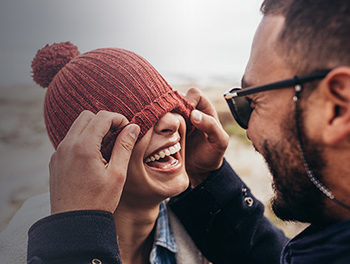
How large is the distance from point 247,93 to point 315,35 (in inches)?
18.5

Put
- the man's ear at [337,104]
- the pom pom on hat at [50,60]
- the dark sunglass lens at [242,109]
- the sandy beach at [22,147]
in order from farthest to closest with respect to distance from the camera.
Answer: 1. the sandy beach at [22,147]
2. the pom pom on hat at [50,60]
3. the dark sunglass lens at [242,109]
4. the man's ear at [337,104]

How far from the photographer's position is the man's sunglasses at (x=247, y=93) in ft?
4.90

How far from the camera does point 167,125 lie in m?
2.06

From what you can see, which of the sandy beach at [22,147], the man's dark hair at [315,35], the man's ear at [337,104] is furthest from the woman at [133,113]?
the sandy beach at [22,147]

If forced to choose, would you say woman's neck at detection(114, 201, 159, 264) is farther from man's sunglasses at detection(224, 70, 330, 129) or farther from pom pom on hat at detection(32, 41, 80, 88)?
pom pom on hat at detection(32, 41, 80, 88)

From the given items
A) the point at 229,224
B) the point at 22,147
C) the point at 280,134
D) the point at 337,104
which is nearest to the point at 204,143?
the point at 229,224

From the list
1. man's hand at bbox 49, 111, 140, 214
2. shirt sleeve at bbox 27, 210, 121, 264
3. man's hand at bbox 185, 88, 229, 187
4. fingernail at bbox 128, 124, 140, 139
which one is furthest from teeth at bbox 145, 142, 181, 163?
shirt sleeve at bbox 27, 210, 121, 264

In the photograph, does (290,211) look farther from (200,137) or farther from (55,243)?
(55,243)

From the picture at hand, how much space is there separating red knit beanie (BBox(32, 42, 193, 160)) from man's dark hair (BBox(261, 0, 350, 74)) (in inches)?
31.3

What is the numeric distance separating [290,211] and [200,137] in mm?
856

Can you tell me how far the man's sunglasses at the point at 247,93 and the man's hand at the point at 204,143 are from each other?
23 centimetres

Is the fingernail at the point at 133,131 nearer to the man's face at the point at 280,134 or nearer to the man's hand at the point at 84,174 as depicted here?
the man's hand at the point at 84,174

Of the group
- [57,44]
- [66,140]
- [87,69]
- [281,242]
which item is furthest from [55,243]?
[281,242]

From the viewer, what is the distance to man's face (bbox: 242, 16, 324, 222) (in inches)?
64.8
